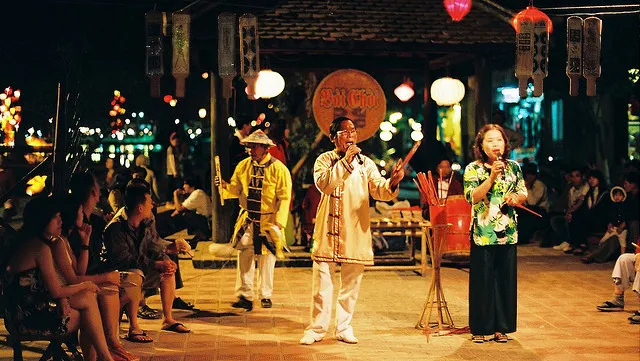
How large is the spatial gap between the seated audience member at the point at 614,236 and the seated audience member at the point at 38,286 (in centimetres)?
983

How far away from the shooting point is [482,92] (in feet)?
52.5

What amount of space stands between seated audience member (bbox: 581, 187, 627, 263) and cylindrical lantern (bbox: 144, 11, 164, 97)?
24.8 ft

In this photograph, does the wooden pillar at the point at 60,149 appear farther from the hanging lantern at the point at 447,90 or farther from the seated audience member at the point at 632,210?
the seated audience member at the point at 632,210

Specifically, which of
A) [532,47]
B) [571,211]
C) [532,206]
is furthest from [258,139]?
[532,206]

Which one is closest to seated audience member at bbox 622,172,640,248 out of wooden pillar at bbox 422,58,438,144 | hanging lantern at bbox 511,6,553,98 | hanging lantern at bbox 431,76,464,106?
hanging lantern at bbox 511,6,553,98

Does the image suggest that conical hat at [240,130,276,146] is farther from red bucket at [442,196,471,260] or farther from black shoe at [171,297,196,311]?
red bucket at [442,196,471,260]

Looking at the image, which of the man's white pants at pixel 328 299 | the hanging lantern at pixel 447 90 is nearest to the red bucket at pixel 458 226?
the man's white pants at pixel 328 299

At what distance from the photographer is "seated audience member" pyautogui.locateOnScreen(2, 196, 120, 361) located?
7.04 m

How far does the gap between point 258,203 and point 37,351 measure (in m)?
3.33

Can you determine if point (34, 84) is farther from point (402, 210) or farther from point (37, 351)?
point (37, 351)

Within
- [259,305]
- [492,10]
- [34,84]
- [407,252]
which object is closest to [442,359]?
[259,305]

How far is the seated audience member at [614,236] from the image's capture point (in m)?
14.4

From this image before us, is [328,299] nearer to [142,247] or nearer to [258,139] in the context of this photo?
[142,247]

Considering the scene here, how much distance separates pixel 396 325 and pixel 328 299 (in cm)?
128
